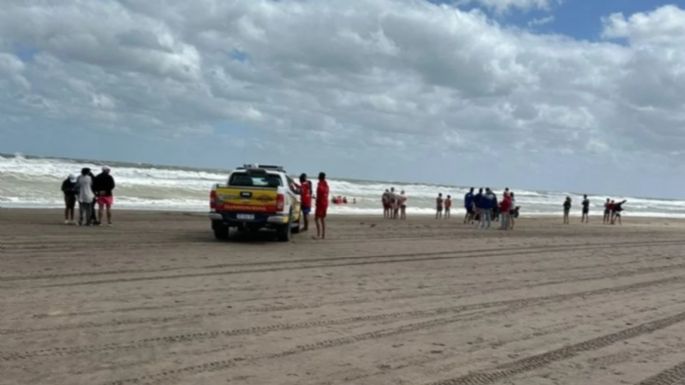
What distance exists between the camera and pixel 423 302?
931 centimetres

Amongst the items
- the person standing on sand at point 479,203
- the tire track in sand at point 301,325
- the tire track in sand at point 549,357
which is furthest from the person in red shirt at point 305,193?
the tire track in sand at point 549,357

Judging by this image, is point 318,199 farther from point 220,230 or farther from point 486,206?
point 486,206

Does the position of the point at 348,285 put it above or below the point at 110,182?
below

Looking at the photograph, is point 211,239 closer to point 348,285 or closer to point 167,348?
point 348,285

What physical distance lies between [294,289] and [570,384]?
195 inches

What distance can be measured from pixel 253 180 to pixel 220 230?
150 centimetres

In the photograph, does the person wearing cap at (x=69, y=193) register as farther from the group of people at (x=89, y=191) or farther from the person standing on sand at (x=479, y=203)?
the person standing on sand at (x=479, y=203)

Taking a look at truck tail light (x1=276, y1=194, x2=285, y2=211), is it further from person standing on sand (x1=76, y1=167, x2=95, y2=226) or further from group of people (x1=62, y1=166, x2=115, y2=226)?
person standing on sand (x1=76, y1=167, x2=95, y2=226)

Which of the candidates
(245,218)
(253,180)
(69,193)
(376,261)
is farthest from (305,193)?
(69,193)

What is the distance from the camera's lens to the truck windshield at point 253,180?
1706 centimetres

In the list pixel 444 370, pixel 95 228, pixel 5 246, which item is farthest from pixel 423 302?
pixel 95 228

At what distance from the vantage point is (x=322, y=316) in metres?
8.04

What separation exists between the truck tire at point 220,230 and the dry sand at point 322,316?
4.97 ft

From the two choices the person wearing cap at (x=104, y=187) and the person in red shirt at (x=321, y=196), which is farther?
the person wearing cap at (x=104, y=187)
